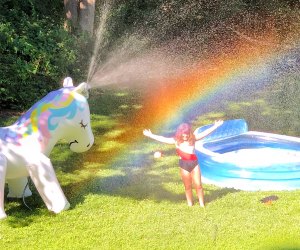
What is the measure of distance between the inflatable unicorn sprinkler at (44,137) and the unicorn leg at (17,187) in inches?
12.6

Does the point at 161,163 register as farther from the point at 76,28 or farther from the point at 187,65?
the point at 187,65

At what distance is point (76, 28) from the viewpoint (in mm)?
13859

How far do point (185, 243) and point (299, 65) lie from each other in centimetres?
1352

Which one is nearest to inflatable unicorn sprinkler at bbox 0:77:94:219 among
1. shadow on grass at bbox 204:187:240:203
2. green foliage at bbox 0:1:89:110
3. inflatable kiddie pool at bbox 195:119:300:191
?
shadow on grass at bbox 204:187:240:203

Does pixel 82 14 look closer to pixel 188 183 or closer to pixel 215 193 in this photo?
pixel 215 193

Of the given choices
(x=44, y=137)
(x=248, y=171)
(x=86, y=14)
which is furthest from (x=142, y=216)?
(x=86, y=14)

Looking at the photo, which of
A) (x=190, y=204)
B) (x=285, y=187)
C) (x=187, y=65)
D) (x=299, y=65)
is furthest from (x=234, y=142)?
(x=299, y=65)

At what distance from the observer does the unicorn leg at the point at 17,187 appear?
6594 mm

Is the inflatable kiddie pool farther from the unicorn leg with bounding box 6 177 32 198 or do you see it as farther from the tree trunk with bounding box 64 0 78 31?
the tree trunk with bounding box 64 0 78 31

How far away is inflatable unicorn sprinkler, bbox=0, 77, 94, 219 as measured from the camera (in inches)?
238

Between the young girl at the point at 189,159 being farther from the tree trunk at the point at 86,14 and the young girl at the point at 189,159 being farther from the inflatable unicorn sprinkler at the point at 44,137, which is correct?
the tree trunk at the point at 86,14

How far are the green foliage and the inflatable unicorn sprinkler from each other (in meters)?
5.05

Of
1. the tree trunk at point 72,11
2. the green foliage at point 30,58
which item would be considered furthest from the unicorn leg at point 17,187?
the tree trunk at point 72,11

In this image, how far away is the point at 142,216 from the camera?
6.11 meters
